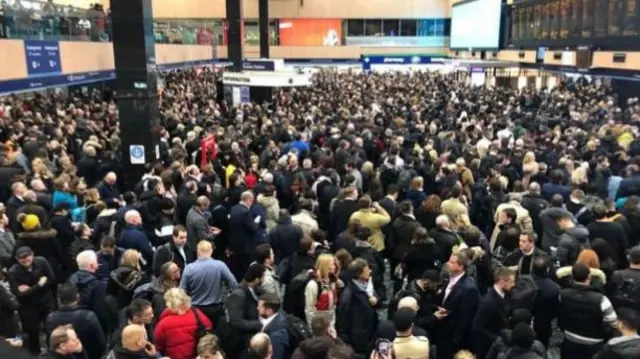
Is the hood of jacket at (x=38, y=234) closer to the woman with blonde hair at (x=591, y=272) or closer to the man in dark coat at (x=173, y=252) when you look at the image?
the man in dark coat at (x=173, y=252)

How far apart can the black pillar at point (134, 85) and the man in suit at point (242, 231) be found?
4.27m

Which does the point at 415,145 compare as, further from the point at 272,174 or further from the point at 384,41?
the point at 384,41

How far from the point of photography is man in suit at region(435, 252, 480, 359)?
5285 mm

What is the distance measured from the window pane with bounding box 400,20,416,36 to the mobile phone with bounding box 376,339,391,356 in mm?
44909

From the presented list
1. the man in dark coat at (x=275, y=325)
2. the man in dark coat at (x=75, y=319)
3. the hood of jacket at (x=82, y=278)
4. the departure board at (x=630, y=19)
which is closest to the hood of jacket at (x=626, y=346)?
the man in dark coat at (x=275, y=325)

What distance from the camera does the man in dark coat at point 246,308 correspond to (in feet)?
16.3

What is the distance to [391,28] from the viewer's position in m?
47.2

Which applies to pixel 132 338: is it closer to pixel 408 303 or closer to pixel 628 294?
pixel 408 303

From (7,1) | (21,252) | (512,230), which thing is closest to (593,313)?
(512,230)

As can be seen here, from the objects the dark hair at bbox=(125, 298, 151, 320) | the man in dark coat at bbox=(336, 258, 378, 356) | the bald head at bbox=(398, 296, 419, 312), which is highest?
the dark hair at bbox=(125, 298, 151, 320)

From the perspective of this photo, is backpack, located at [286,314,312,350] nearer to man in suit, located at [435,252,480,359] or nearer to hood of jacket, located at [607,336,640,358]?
man in suit, located at [435,252,480,359]

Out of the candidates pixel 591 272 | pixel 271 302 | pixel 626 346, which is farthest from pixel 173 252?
pixel 626 346

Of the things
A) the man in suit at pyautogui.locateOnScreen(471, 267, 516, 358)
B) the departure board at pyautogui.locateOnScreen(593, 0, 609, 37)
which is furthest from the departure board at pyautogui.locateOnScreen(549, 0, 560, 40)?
the man in suit at pyautogui.locateOnScreen(471, 267, 516, 358)

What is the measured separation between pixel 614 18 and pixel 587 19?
1.64 m
